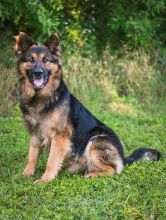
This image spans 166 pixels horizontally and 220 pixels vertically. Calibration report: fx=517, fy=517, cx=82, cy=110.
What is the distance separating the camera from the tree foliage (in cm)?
1385

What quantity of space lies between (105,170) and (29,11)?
6.41 meters

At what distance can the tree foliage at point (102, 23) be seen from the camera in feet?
45.5

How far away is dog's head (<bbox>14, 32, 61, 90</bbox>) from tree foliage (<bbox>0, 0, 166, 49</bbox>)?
5.95 m

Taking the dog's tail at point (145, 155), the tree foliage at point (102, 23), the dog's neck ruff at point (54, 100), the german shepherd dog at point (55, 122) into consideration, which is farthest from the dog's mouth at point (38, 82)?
the tree foliage at point (102, 23)

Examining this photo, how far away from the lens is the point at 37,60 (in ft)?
22.3

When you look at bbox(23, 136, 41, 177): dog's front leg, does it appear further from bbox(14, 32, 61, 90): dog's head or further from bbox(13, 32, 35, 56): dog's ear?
bbox(13, 32, 35, 56): dog's ear

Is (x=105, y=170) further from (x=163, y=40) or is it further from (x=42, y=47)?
(x=163, y=40)

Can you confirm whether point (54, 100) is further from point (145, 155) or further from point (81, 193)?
point (145, 155)

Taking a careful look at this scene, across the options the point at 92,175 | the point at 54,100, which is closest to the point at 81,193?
the point at 92,175

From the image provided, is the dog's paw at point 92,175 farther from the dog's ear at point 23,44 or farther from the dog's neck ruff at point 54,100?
the dog's ear at point 23,44

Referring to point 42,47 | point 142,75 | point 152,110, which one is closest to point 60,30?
point 142,75

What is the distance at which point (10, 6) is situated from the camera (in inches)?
489

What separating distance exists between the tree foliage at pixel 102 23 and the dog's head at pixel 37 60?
19.5 ft

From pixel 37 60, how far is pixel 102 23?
9.05m
